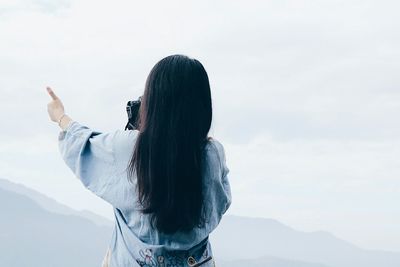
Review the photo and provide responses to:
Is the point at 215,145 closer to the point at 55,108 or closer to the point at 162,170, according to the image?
the point at 162,170

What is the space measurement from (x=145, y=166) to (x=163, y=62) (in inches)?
18.1

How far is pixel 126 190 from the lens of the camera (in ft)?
9.41

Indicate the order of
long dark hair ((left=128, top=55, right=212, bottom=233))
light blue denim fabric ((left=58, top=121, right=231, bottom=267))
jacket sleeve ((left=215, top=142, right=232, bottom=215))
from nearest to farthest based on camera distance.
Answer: long dark hair ((left=128, top=55, right=212, bottom=233)), light blue denim fabric ((left=58, top=121, right=231, bottom=267)), jacket sleeve ((left=215, top=142, right=232, bottom=215))

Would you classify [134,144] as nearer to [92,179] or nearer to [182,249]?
[92,179]

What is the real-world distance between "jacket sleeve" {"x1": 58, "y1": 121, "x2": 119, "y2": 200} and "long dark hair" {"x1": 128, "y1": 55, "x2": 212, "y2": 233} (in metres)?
0.15

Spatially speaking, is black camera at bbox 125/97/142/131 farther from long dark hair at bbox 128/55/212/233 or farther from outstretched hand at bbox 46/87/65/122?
outstretched hand at bbox 46/87/65/122

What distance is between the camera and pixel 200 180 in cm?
289

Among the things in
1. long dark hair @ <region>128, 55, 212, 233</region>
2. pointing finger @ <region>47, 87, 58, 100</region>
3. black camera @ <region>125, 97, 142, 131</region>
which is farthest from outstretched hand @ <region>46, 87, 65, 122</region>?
long dark hair @ <region>128, 55, 212, 233</region>

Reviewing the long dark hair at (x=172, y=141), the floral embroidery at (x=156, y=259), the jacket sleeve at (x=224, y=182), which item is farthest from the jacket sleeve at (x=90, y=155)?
the jacket sleeve at (x=224, y=182)

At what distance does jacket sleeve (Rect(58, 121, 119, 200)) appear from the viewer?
2924mm

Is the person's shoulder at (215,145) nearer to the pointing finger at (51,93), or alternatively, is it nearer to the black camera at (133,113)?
the black camera at (133,113)

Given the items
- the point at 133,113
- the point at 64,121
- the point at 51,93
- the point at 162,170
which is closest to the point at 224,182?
the point at 162,170

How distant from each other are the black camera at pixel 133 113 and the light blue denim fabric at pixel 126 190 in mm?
47

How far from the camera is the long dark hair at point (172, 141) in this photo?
9.07 ft
